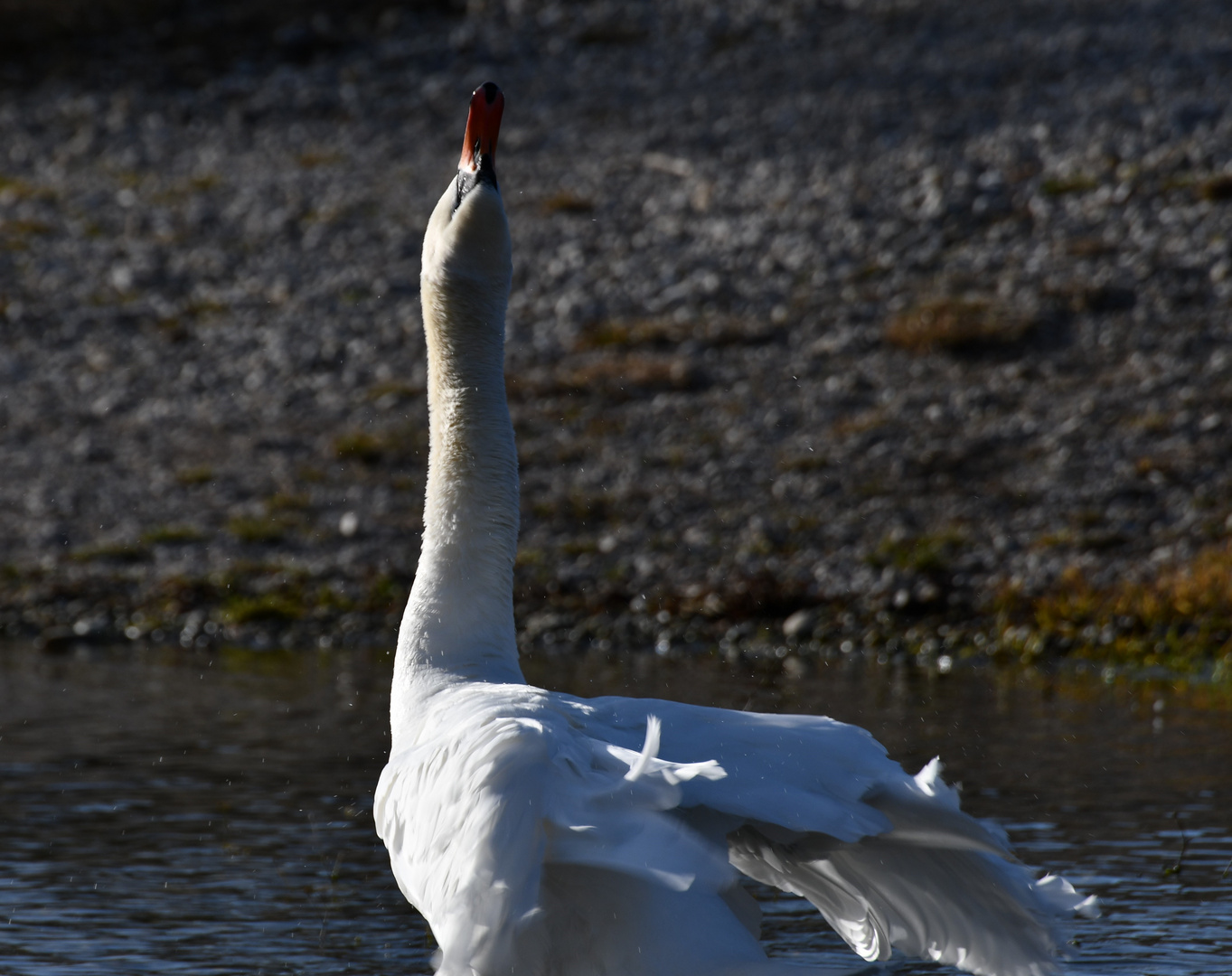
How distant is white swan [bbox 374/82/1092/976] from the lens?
3457mm

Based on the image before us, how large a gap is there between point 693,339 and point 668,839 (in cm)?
1127

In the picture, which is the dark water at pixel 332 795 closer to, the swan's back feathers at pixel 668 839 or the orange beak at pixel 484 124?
the swan's back feathers at pixel 668 839

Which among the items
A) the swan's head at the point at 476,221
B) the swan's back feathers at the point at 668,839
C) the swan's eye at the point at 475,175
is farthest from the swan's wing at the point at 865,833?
the swan's eye at the point at 475,175

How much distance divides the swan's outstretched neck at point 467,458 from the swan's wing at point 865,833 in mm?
626

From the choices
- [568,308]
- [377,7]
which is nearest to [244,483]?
[568,308]

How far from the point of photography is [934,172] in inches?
661

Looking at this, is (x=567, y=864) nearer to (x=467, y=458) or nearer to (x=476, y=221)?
(x=467, y=458)

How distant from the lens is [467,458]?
518cm

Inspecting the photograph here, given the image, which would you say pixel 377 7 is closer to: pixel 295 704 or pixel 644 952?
pixel 295 704

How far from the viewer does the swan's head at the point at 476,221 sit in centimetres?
494

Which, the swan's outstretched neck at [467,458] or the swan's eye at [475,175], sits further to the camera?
the swan's eye at [475,175]

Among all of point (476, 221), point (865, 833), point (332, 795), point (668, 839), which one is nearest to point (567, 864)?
point (668, 839)

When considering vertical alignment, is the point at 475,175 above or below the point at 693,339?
below

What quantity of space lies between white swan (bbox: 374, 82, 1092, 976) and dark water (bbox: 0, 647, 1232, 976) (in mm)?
1118
